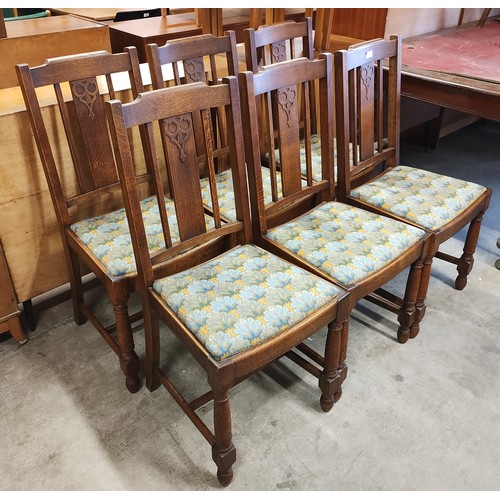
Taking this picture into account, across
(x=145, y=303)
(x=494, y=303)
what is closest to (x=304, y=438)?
(x=145, y=303)

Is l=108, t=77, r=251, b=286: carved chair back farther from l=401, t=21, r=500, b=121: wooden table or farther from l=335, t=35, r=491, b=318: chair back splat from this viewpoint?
l=401, t=21, r=500, b=121: wooden table

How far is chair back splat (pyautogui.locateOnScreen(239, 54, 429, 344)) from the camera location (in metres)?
1.55

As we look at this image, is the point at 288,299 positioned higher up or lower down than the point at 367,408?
higher up

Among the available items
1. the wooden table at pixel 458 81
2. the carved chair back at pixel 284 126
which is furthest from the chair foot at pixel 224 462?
the wooden table at pixel 458 81

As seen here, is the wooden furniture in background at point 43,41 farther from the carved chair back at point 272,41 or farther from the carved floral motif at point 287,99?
the carved floral motif at point 287,99

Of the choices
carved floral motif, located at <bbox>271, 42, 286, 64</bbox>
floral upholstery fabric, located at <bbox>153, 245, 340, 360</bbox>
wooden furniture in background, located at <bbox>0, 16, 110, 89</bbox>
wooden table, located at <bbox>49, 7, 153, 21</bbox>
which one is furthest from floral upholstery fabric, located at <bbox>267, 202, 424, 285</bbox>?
wooden table, located at <bbox>49, 7, 153, 21</bbox>

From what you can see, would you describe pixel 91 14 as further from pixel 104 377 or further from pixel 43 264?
pixel 104 377

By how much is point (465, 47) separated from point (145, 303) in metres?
2.44

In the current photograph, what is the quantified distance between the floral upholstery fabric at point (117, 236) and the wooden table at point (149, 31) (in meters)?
1.40

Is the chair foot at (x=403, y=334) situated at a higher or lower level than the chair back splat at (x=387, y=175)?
lower

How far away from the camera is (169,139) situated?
4.52ft

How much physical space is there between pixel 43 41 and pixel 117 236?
0.96 meters

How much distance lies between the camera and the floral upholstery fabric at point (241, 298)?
50.9 inches

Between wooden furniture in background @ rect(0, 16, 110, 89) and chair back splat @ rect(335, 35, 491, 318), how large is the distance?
3.67 feet
